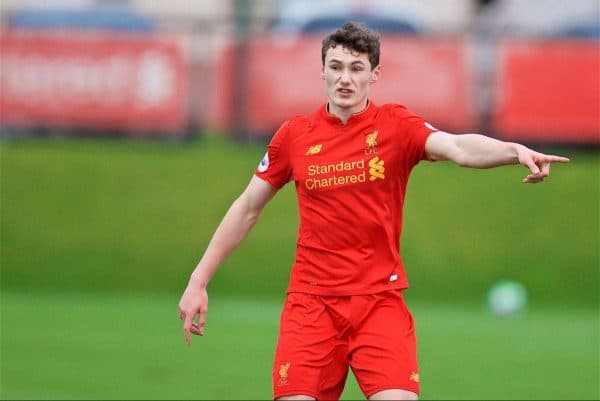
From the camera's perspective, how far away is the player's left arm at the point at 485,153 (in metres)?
6.28

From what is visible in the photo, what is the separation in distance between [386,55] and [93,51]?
342cm

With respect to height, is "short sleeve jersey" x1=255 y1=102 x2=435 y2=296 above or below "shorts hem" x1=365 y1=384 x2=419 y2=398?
above

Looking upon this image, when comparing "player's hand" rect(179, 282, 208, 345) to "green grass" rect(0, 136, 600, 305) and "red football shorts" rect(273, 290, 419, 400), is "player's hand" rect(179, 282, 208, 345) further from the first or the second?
"green grass" rect(0, 136, 600, 305)

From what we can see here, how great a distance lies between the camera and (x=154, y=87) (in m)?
16.8

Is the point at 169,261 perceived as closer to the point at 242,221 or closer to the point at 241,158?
the point at 241,158

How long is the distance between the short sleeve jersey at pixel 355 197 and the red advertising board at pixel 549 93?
10.0 metres

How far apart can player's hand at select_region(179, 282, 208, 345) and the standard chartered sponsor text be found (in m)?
0.79

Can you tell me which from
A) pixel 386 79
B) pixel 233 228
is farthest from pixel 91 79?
pixel 233 228

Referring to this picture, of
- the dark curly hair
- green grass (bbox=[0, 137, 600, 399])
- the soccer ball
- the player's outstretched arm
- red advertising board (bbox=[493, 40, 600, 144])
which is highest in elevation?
the dark curly hair

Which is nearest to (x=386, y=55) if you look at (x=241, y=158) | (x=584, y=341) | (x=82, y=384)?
(x=241, y=158)

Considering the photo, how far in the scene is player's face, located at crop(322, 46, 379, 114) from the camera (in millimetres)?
6867

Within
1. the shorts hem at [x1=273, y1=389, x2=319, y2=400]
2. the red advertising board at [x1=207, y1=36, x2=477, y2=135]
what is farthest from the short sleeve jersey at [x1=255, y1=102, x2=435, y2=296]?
the red advertising board at [x1=207, y1=36, x2=477, y2=135]

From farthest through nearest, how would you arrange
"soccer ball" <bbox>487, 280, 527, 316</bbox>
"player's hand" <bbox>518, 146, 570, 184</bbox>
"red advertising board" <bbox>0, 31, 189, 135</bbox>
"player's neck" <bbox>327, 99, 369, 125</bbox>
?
"red advertising board" <bbox>0, 31, 189, 135</bbox>, "soccer ball" <bbox>487, 280, 527, 316</bbox>, "player's neck" <bbox>327, 99, 369, 125</bbox>, "player's hand" <bbox>518, 146, 570, 184</bbox>

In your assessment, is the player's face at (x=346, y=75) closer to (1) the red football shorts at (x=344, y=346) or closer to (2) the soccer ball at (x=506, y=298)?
(1) the red football shorts at (x=344, y=346)
